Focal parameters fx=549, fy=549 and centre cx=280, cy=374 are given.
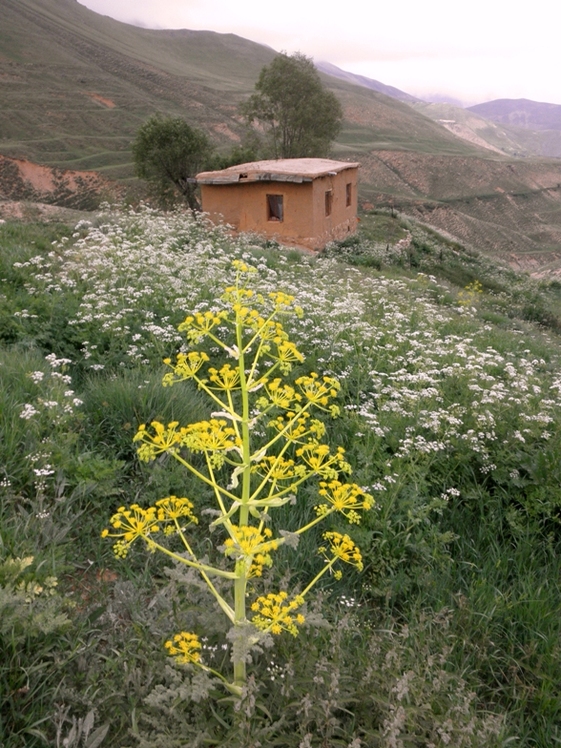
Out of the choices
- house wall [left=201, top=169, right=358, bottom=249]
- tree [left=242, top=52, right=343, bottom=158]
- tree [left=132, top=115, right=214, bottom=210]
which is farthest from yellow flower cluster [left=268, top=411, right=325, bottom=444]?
tree [left=242, top=52, right=343, bottom=158]

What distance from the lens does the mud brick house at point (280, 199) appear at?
57.2 feet

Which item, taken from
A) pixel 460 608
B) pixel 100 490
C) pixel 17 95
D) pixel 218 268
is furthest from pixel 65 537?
pixel 17 95

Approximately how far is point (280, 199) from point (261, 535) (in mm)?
16864

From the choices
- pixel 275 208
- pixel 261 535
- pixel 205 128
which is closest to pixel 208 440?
pixel 261 535

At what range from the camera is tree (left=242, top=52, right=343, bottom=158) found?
31.2 metres

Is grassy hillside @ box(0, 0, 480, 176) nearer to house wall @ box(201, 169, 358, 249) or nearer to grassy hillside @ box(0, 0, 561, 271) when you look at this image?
grassy hillside @ box(0, 0, 561, 271)

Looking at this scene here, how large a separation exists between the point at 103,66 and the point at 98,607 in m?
95.1

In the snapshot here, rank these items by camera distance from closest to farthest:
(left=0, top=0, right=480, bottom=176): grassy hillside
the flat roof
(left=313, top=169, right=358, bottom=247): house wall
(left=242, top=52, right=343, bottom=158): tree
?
1. the flat roof
2. (left=313, top=169, right=358, bottom=247): house wall
3. (left=242, top=52, right=343, bottom=158): tree
4. (left=0, top=0, right=480, bottom=176): grassy hillside

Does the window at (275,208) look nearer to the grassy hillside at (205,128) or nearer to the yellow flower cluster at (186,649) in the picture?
the yellow flower cluster at (186,649)

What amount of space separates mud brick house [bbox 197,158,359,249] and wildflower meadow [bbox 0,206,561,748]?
38.2 ft

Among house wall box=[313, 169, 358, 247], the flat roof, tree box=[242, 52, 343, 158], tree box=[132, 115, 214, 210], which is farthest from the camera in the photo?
tree box=[242, 52, 343, 158]

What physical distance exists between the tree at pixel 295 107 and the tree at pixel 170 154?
21.4 ft

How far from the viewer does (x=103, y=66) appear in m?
81.4

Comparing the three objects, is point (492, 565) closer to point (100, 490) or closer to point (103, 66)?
point (100, 490)
